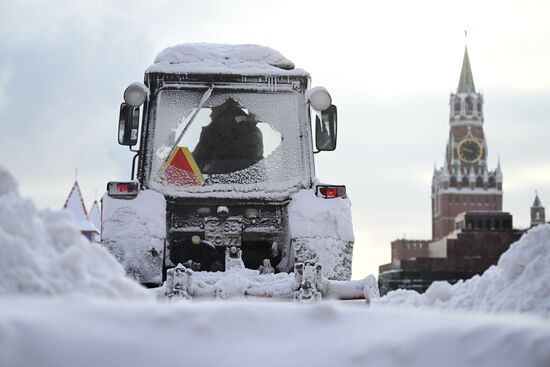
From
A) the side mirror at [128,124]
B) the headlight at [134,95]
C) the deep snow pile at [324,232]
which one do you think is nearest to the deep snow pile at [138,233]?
the side mirror at [128,124]

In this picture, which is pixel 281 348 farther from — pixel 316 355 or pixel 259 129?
pixel 259 129

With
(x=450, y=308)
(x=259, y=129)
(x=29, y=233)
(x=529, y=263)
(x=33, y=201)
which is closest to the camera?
(x=29, y=233)

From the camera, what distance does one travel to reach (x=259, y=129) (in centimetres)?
815

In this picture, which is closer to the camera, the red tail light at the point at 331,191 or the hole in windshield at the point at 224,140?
the red tail light at the point at 331,191

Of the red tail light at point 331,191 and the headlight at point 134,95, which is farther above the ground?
the headlight at point 134,95

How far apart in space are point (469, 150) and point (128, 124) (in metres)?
153

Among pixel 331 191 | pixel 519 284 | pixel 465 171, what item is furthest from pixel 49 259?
pixel 465 171

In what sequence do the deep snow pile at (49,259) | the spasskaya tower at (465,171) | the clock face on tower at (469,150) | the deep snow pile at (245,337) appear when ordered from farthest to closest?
1. the clock face on tower at (469,150)
2. the spasskaya tower at (465,171)
3. the deep snow pile at (49,259)
4. the deep snow pile at (245,337)

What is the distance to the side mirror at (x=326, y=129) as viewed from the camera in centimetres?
805

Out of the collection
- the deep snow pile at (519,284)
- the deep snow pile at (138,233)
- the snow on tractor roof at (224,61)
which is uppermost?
the snow on tractor roof at (224,61)

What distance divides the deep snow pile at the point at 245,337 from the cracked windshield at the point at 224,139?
18.8 ft

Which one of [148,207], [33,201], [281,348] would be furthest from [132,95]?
[281,348]

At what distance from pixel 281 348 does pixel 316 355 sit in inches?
3.0

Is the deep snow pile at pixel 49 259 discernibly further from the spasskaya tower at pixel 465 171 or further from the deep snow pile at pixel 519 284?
the spasskaya tower at pixel 465 171
